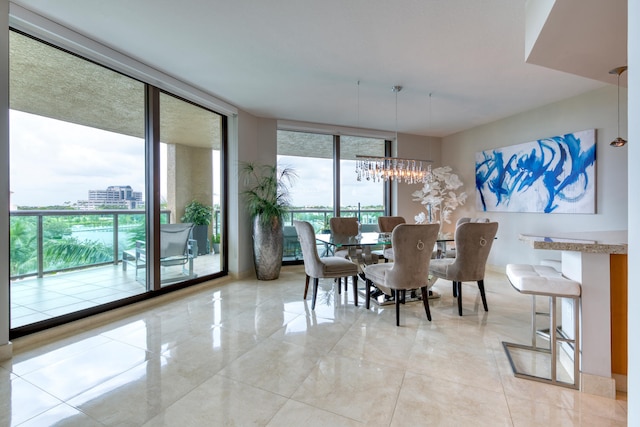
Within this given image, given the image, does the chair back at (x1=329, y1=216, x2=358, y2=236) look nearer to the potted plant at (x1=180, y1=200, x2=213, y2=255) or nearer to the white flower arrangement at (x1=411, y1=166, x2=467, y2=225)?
the white flower arrangement at (x1=411, y1=166, x2=467, y2=225)

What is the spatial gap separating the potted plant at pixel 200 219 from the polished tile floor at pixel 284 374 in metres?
1.23

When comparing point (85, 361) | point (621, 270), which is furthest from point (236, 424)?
point (621, 270)

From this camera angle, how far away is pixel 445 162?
6270 mm

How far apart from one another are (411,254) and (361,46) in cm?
199

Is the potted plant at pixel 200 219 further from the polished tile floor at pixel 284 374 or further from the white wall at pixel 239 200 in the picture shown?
the polished tile floor at pixel 284 374

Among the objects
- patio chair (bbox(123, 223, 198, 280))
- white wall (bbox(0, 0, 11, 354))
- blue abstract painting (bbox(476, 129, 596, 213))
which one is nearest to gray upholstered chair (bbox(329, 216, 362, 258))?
patio chair (bbox(123, 223, 198, 280))

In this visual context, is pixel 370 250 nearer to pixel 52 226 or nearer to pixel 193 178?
pixel 193 178

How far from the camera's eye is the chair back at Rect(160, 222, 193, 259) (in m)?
3.66

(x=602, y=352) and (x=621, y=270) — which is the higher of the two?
(x=621, y=270)

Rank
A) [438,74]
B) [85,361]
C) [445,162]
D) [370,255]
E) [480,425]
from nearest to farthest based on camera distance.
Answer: [480,425]
[85,361]
[438,74]
[370,255]
[445,162]

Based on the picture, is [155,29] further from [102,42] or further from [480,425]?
[480,425]

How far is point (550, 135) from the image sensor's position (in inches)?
168

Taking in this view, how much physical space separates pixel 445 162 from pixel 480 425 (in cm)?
553

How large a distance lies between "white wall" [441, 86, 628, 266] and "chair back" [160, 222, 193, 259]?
4948 mm
